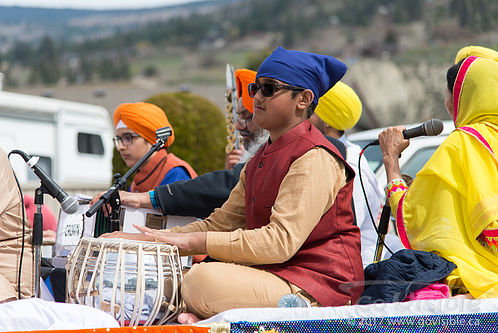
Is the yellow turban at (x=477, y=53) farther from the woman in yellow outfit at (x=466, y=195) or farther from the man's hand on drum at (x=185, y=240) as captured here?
the man's hand on drum at (x=185, y=240)

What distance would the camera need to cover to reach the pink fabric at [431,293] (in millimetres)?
2869

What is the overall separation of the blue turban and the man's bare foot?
3.41ft

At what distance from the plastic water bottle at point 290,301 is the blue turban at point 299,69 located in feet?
2.80

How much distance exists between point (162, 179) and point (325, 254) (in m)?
2.28

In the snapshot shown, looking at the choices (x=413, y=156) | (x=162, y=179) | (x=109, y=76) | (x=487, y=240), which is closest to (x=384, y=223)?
(x=487, y=240)

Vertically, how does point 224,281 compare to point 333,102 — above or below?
below

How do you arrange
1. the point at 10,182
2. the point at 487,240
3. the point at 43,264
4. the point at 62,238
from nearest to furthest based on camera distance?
the point at 487,240 → the point at 10,182 → the point at 43,264 → the point at 62,238

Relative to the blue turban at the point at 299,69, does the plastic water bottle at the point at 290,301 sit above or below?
below

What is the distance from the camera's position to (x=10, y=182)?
11.3 feet

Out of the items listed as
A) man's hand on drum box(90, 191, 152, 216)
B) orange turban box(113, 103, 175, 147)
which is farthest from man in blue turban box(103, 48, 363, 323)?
orange turban box(113, 103, 175, 147)

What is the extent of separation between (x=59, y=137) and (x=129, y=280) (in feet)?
37.4

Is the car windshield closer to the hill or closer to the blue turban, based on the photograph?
the blue turban

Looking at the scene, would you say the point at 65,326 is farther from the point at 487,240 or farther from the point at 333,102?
the point at 333,102

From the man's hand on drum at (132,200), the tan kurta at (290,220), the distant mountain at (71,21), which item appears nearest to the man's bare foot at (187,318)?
the tan kurta at (290,220)
